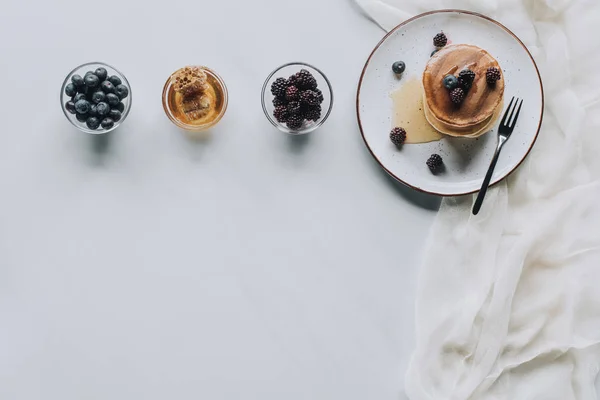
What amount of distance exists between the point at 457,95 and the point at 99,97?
96 cm

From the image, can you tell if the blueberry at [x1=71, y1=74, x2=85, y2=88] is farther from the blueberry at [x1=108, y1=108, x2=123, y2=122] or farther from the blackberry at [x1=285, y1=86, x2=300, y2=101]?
the blackberry at [x1=285, y1=86, x2=300, y2=101]

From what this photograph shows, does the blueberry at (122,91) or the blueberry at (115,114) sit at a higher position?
the blueberry at (122,91)

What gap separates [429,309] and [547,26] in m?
0.87

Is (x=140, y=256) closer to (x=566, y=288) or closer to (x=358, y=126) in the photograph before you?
(x=358, y=126)

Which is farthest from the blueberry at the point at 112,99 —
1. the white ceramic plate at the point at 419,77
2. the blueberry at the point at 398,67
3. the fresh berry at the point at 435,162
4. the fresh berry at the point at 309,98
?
the fresh berry at the point at 435,162

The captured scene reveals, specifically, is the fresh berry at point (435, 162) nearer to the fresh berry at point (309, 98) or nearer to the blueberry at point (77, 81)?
the fresh berry at point (309, 98)

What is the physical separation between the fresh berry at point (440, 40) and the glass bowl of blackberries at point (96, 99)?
2.83 ft

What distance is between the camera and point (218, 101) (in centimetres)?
177

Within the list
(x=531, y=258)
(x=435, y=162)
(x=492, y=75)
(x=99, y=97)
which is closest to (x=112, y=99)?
(x=99, y=97)

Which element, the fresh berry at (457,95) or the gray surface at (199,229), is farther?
the gray surface at (199,229)

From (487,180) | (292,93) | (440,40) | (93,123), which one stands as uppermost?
(440,40)

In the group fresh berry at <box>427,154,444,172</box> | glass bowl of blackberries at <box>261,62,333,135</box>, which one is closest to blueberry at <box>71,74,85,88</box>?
glass bowl of blackberries at <box>261,62,333,135</box>

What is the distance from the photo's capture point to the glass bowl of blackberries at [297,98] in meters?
1.69

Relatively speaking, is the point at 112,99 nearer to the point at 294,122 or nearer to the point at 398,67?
the point at 294,122
